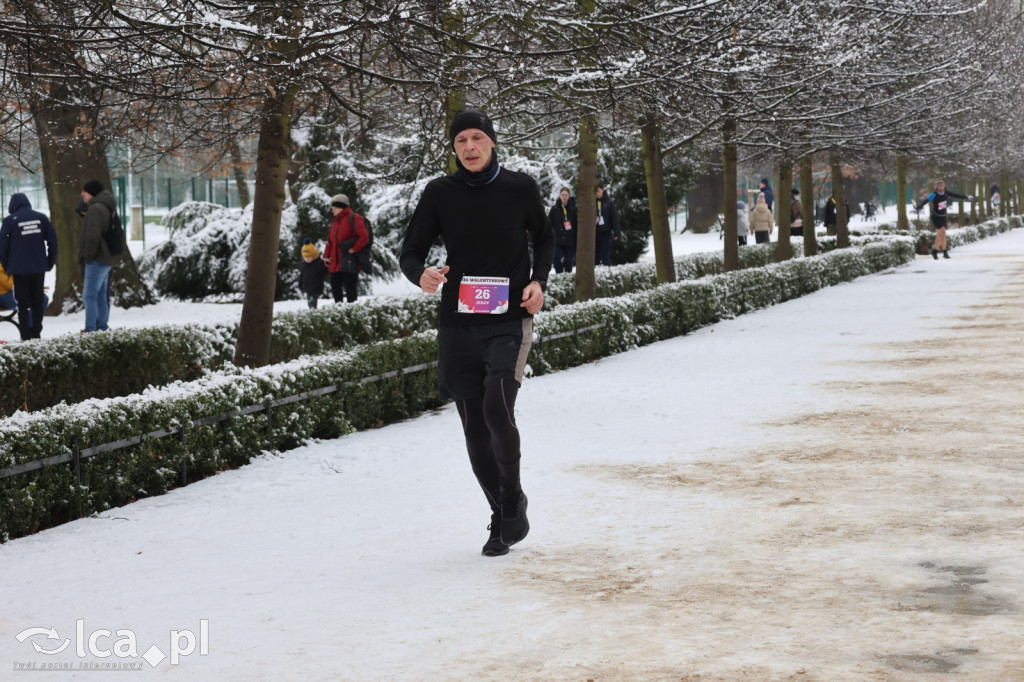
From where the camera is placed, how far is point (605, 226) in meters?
25.6

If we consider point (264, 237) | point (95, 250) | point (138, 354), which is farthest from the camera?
point (95, 250)

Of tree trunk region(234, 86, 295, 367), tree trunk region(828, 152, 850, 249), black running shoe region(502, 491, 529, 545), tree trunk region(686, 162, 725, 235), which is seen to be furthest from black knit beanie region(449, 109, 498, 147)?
tree trunk region(686, 162, 725, 235)

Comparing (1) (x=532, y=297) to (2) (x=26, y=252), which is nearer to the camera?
(1) (x=532, y=297)

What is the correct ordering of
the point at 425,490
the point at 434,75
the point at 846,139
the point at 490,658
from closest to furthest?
1. the point at 490,658
2. the point at 425,490
3. the point at 434,75
4. the point at 846,139

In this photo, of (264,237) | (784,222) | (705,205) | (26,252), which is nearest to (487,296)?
(264,237)

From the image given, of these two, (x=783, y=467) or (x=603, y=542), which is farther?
(x=783, y=467)

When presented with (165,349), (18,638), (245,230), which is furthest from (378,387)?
(245,230)

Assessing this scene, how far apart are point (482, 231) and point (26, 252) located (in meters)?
10.9

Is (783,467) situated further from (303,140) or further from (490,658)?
(303,140)

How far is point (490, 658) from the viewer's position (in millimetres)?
4648

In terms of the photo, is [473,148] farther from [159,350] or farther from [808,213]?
[808,213]

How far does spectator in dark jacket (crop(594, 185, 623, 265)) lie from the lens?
83.3ft

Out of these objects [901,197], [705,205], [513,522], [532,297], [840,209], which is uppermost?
[705,205]

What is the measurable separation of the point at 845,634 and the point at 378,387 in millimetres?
6202
